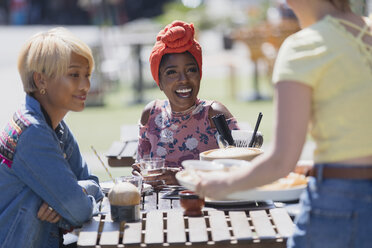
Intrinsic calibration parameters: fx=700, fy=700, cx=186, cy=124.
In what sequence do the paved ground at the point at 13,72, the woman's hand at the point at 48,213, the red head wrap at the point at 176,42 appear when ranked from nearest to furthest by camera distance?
1. the woman's hand at the point at 48,213
2. the red head wrap at the point at 176,42
3. the paved ground at the point at 13,72

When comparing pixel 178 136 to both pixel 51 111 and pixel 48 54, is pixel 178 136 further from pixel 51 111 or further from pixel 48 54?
pixel 48 54

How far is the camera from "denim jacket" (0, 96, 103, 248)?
2.97m

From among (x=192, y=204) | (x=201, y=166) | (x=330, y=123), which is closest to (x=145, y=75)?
(x=192, y=204)

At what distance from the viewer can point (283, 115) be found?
2.12 m

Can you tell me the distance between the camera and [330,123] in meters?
2.18

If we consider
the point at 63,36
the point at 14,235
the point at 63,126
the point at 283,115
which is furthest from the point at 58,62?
the point at 283,115

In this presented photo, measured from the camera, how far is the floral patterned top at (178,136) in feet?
13.4

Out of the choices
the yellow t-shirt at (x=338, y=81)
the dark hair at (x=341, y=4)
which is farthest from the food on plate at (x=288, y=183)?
the dark hair at (x=341, y=4)

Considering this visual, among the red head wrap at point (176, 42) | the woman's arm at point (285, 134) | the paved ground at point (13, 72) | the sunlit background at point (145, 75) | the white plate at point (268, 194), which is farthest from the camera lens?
the sunlit background at point (145, 75)

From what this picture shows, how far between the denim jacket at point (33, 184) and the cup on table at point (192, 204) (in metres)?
0.40

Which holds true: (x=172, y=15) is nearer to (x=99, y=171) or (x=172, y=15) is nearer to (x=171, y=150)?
(x=99, y=171)

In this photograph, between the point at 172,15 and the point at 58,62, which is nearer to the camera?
the point at 58,62

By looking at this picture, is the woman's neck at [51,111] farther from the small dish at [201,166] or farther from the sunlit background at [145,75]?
the sunlit background at [145,75]

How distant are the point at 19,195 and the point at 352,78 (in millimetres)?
1609
